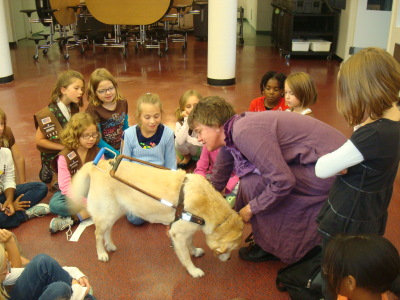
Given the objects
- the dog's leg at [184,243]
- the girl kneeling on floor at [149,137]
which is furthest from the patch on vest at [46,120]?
the dog's leg at [184,243]

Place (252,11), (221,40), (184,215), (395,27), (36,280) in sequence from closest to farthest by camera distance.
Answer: (36,280)
(184,215)
(395,27)
(221,40)
(252,11)

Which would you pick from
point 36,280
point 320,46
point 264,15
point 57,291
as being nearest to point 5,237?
point 36,280

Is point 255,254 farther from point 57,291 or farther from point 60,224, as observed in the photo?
point 60,224

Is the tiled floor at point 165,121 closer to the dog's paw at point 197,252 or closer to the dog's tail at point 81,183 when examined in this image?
the dog's paw at point 197,252

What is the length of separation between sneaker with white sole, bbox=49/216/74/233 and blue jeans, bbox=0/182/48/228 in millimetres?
292

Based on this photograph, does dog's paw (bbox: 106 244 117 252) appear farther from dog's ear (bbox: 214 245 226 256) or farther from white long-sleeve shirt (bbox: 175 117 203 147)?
white long-sleeve shirt (bbox: 175 117 203 147)

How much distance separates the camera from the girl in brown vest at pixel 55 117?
3.62m

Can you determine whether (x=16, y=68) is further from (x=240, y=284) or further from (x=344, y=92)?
(x=344, y=92)

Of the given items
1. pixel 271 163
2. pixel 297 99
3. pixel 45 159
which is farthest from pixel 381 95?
pixel 45 159

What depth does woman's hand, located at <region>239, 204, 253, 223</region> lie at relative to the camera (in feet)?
7.97

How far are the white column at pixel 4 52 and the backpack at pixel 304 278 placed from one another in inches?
252

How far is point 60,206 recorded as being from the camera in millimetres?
3129

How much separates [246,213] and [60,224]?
144cm

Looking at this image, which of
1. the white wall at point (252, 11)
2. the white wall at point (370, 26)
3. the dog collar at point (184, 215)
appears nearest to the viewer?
the dog collar at point (184, 215)
